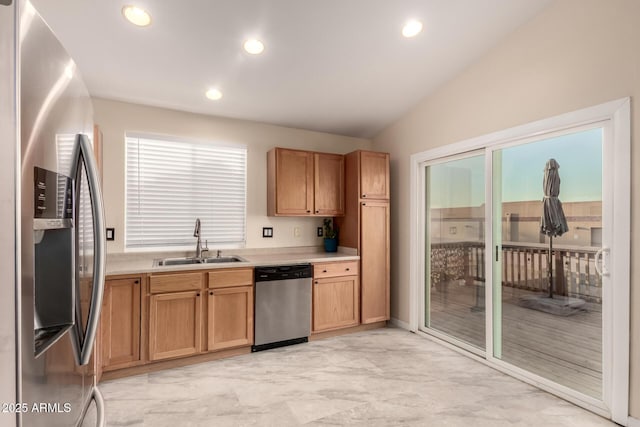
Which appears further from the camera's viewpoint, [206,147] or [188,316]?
[206,147]

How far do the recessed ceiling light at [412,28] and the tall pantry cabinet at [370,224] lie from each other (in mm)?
1454

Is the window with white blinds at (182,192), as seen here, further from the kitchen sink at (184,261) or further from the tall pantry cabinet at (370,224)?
the tall pantry cabinet at (370,224)

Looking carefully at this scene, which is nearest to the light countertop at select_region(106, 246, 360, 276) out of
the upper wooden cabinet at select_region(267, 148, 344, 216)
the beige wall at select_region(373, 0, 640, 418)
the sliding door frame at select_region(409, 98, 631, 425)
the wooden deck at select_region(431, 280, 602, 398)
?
the upper wooden cabinet at select_region(267, 148, 344, 216)

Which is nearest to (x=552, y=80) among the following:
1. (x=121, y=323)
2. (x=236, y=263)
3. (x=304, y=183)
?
(x=304, y=183)

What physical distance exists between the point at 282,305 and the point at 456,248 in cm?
195

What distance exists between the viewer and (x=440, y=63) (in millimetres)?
3098

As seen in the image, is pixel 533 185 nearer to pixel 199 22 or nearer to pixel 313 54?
pixel 313 54

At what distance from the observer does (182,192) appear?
11.8ft

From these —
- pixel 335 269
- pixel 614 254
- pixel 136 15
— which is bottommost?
pixel 335 269

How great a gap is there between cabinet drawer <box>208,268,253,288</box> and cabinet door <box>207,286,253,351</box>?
5cm

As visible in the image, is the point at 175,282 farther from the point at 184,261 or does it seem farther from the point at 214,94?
the point at 214,94

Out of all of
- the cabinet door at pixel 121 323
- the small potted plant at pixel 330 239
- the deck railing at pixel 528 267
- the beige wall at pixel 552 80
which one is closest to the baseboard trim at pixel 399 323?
the deck railing at pixel 528 267

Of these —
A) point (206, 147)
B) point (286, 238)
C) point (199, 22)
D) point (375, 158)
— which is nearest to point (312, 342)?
point (286, 238)

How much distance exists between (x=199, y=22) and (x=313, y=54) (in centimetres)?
93
